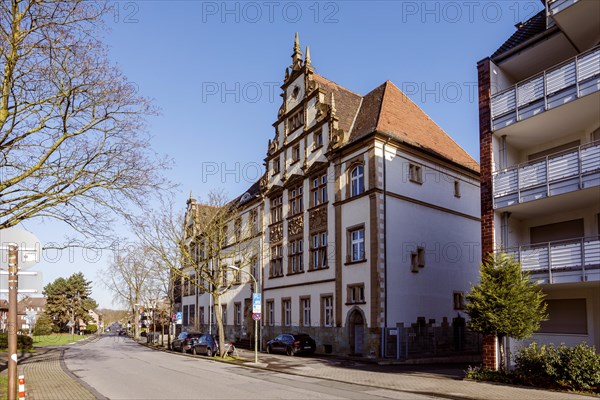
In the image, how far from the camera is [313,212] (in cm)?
3556

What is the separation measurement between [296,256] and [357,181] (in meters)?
8.21

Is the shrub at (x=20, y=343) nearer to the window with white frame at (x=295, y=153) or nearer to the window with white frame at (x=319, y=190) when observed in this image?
the window with white frame at (x=319, y=190)

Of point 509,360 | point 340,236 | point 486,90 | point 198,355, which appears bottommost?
point 198,355

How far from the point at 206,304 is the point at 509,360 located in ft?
131

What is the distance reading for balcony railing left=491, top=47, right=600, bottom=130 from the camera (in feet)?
54.9

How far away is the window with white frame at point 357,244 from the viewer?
30906 mm

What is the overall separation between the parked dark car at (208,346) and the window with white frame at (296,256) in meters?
6.82

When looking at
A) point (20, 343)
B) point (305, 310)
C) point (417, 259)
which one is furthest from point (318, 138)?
point (20, 343)

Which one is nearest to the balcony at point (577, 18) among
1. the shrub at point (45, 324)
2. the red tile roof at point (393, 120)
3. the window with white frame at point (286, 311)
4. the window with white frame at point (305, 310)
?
the red tile roof at point (393, 120)

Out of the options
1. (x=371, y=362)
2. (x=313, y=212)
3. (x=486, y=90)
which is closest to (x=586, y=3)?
(x=486, y=90)

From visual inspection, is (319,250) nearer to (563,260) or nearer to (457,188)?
(457,188)

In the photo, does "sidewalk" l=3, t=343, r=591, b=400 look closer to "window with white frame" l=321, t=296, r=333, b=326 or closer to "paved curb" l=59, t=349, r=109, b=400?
"paved curb" l=59, t=349, r=109, b=400

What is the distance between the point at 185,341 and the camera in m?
38.7

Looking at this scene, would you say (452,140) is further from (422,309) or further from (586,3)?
(586,3)
